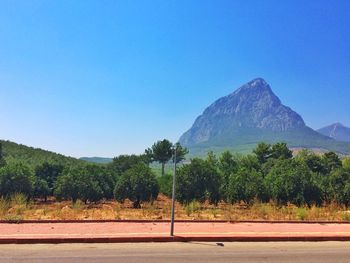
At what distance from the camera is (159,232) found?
12.4m

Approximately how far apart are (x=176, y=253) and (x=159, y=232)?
2.52 m

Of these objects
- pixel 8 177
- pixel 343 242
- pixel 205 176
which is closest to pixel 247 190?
pixel 205 176

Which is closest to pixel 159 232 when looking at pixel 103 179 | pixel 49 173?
pixel 103 179

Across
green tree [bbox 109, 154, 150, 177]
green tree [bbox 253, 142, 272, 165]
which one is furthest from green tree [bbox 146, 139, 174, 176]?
green tree [bbox 253, 142, 272, 165]

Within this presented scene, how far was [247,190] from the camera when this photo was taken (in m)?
31.8

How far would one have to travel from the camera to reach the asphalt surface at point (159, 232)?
11258 millimetres

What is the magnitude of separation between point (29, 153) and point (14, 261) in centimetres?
9307

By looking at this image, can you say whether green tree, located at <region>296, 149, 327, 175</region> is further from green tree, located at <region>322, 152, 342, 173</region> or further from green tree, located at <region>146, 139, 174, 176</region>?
green tree, located at <region>146, 139, 174, 176</region>

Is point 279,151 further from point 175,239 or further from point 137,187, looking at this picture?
point 175,239

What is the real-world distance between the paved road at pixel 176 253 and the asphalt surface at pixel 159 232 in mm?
444

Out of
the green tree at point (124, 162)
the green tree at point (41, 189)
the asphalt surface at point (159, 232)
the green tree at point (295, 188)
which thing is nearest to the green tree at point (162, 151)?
the green tree at point (124, 162)

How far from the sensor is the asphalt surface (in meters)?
11.3

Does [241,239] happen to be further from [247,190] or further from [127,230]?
[247,190]

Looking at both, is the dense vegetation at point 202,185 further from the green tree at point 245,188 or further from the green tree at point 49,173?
the green tree at point 49,173
